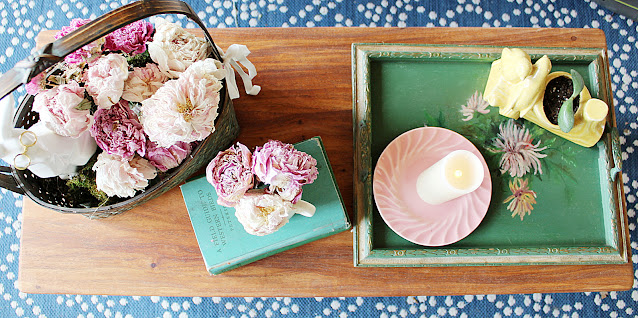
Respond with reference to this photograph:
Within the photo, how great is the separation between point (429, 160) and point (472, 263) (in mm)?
184

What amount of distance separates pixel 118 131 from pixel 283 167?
7.8 inches

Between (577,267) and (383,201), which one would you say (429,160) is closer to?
(383,201)

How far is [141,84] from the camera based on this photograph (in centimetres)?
49

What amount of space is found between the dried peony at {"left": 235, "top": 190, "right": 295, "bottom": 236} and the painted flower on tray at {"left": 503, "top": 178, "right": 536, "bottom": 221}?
412mm

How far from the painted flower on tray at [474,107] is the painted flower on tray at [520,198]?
133mm

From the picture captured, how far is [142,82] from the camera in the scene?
493 mm

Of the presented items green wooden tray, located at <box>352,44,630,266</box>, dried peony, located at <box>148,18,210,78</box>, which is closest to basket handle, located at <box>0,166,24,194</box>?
dried peony, located at <box>148,18,210,78</box>

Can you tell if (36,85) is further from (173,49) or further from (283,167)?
(283,167)

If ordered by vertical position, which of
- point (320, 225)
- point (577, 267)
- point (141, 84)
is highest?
point (141, 84)

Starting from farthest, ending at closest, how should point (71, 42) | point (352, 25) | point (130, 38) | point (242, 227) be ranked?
point (352, 25), point (242, 227), point (130, 38), point (71, 42)

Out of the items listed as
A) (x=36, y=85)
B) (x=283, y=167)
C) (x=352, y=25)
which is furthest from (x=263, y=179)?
(x=352, y=25)

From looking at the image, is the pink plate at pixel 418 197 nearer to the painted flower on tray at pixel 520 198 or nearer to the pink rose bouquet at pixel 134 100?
the painted flower on tray at pixel 520 198

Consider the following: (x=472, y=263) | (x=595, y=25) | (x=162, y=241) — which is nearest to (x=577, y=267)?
(x=472, y=263)

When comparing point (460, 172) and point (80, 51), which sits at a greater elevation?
point (80, 51)
